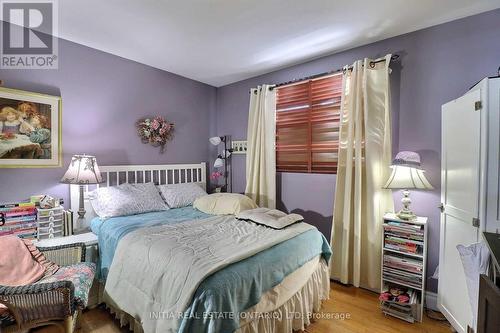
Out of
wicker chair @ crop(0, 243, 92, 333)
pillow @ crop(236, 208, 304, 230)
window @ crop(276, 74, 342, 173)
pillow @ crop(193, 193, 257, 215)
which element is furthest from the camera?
window @ crop(276, 74, 342, 173)

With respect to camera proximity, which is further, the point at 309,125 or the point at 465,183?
the point at 309,125

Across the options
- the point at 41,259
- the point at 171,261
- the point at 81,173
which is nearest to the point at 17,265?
the point at 41,259

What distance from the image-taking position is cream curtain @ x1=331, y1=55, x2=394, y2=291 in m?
2.39

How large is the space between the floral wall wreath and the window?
1.58 meters

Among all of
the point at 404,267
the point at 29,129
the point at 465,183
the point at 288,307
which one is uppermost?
the point at 29,129

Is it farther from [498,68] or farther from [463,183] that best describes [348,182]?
[498,68]

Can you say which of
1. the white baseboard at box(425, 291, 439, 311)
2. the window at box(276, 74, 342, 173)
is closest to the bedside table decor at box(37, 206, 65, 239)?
the window at box(276, 74, 342, 173)

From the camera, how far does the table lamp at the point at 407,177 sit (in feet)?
6.70

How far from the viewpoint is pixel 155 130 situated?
323 cm

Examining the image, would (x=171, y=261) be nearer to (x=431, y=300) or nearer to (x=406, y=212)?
(x=406, y=212)

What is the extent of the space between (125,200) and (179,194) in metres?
0.67

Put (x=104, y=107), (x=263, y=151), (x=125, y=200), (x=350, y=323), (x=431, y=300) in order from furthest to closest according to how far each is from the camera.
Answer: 1. (x=263, y=151)
2. (x=104, y=107)
3. (x=125, y=200)
4. (x=431, y=300)
5. (x=350, y=323)

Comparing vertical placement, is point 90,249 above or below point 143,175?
below

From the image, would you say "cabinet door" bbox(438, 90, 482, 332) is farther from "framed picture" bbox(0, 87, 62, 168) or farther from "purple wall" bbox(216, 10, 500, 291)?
"framed picture" bbox(0, 87, 62, 168)
